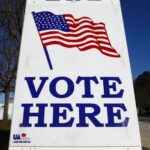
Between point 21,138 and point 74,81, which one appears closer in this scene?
point 21,138

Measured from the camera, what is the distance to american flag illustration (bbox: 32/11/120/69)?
2258 millimetres

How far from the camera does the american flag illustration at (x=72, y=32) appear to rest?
2.26 meters

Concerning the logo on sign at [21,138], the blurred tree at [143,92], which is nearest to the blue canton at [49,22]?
the logo on sign at [21,138]

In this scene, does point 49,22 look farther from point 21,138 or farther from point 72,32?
point 21,138

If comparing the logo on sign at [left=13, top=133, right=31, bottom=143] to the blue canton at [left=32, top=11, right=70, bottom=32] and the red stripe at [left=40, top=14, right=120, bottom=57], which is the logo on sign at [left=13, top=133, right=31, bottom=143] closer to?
the red stripe at [left=40, top=14, right=120, bottom=57]

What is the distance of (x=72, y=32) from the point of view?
237 centimetres

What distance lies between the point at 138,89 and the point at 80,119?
6711 centimetres

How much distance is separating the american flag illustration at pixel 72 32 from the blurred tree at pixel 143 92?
63321mm

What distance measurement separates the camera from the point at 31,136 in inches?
77.1

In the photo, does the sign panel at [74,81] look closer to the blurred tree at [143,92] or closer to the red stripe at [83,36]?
the red stripe at [83,36]

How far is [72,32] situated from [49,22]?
0.73ft

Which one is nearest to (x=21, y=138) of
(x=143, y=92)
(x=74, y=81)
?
(x=74, y=81)

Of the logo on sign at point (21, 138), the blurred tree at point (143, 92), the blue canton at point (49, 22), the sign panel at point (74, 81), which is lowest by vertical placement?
the logo on sign at point (21, 138)

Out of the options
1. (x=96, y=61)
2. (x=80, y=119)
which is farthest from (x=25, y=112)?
(x=96, y=61)
